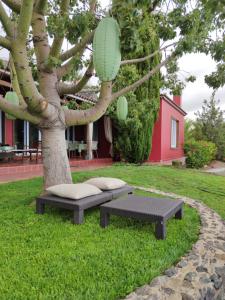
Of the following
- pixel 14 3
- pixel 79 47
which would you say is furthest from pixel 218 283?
pixel 14 3

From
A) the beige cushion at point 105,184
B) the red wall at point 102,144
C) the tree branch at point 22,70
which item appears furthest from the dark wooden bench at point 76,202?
the red wall at point 102,144

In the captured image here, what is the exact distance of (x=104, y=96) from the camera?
5.88m

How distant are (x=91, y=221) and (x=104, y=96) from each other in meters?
2.49

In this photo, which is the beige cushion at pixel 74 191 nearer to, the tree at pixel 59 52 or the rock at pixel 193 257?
the tree at pixel 59 52

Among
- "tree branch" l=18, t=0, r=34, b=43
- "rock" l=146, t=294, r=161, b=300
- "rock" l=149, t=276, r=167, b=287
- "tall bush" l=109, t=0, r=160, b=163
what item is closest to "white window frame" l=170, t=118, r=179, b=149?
"tall bush" l=109, t=0, r=160, b=163

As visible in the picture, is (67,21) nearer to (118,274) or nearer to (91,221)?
(91,221)

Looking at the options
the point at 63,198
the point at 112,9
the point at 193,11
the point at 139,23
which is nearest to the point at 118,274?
the point at 63,198

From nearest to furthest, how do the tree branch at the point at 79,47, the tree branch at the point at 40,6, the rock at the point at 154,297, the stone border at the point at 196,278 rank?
1. the rock at the point at 154,297
2. the stone border at the point at 196,278
3. the tree branch at the point at 40,6
4. the tree branch at the point at 79,47

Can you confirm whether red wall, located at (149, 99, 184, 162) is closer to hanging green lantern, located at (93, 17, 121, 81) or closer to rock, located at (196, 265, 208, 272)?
hanging green lantern, located at (93, 17, 121, 81)

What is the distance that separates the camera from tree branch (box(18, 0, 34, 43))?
401 cm

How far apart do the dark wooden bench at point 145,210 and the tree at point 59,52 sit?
5.04 feet

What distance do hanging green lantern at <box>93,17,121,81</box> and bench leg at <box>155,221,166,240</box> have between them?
227 centimetres

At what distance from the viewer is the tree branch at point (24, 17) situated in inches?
158

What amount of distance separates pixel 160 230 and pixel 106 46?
8.75 ft
